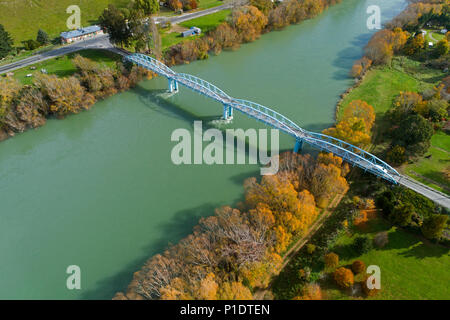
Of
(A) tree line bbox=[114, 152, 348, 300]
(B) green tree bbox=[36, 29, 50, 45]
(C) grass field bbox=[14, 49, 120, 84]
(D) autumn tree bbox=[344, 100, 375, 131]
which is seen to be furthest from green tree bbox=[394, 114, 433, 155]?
(B) green tree bbox=[36, 29, 50, 45]

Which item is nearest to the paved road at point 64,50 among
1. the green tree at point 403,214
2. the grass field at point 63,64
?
the grass field at point 63,64

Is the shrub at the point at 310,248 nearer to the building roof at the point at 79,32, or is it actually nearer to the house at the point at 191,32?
the house at the point at 191,32

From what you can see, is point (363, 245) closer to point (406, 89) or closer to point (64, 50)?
point (406, 89)

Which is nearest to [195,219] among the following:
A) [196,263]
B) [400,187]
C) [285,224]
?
[196,263]

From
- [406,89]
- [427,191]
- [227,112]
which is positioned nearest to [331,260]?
[427,191]

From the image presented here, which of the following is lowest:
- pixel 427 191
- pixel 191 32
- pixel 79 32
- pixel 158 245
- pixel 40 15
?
pixel 158 245

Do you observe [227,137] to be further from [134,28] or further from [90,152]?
[134,28]
